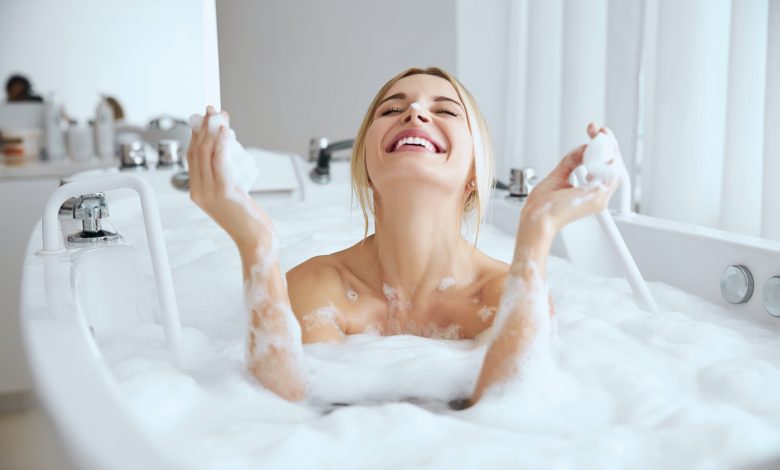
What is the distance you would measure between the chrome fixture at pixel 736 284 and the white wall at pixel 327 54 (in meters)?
2.47

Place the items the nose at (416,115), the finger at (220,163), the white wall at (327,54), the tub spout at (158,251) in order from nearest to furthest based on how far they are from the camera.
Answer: the finger at (220,163) → the tub spout at (158,251) → the nose at (416,115) → the white wall at (327,54)

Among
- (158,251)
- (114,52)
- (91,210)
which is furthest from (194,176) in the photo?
(114,52)

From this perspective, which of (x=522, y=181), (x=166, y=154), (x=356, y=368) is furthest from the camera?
(x=166, y=154)

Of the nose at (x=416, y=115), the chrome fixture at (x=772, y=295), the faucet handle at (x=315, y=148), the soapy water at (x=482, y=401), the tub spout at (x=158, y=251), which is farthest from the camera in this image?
the faucet handle at (x=315, y=148)

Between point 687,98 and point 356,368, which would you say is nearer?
point 356,368

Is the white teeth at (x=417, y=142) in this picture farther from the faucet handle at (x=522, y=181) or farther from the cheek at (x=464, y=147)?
the faucet handle at (x=522, y=181)

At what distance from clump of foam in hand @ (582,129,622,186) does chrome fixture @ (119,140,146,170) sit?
2120 millimetres

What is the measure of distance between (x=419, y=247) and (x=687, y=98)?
1275 millimetres

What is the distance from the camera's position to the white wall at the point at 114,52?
2.87 meters

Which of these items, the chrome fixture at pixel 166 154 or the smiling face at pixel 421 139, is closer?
the smiling face at pixel 421 139

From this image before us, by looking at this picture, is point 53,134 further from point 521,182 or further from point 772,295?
point 772,295

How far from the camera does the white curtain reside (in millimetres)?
2006

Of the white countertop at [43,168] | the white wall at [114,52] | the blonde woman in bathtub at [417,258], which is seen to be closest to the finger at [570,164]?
the blonde woman in bathtub at [417,258]

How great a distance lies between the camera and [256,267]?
986mm
